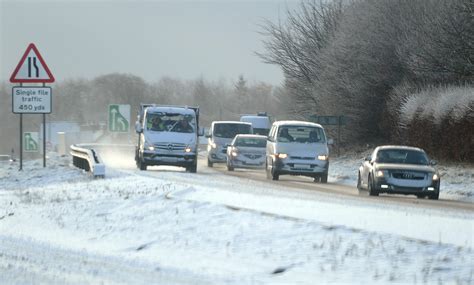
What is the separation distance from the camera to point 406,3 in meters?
51.3

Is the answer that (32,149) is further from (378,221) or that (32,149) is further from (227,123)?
(378,221)

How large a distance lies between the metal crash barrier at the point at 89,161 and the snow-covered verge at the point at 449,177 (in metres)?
9.24

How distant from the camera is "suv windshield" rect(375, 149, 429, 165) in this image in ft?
90.7

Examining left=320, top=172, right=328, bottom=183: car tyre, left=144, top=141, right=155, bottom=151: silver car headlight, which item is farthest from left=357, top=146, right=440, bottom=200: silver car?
left=144, top=141, right=155, bottom=151: silver car headlight

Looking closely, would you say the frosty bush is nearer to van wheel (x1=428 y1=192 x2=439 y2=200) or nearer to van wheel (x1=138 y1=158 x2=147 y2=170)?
van wheel (x1=428 y1=192 x2=439 y2=200)

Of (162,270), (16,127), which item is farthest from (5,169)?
(16,127)

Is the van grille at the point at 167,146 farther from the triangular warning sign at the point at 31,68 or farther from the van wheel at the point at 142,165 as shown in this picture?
the triangular warning sign at the point at 31,68

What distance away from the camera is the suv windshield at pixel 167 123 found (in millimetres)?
36562

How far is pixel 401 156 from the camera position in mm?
27906

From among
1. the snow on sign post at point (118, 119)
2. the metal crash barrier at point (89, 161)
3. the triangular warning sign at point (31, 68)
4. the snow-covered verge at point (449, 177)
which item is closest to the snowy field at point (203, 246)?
the metal crash barrier at point (89, 161)

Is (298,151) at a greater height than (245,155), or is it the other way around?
(298,151)

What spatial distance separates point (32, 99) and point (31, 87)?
0.36 meters

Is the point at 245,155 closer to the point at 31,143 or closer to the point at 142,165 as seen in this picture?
the point at 142,165

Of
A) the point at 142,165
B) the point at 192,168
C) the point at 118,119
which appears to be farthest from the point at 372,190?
the point at 118,119
